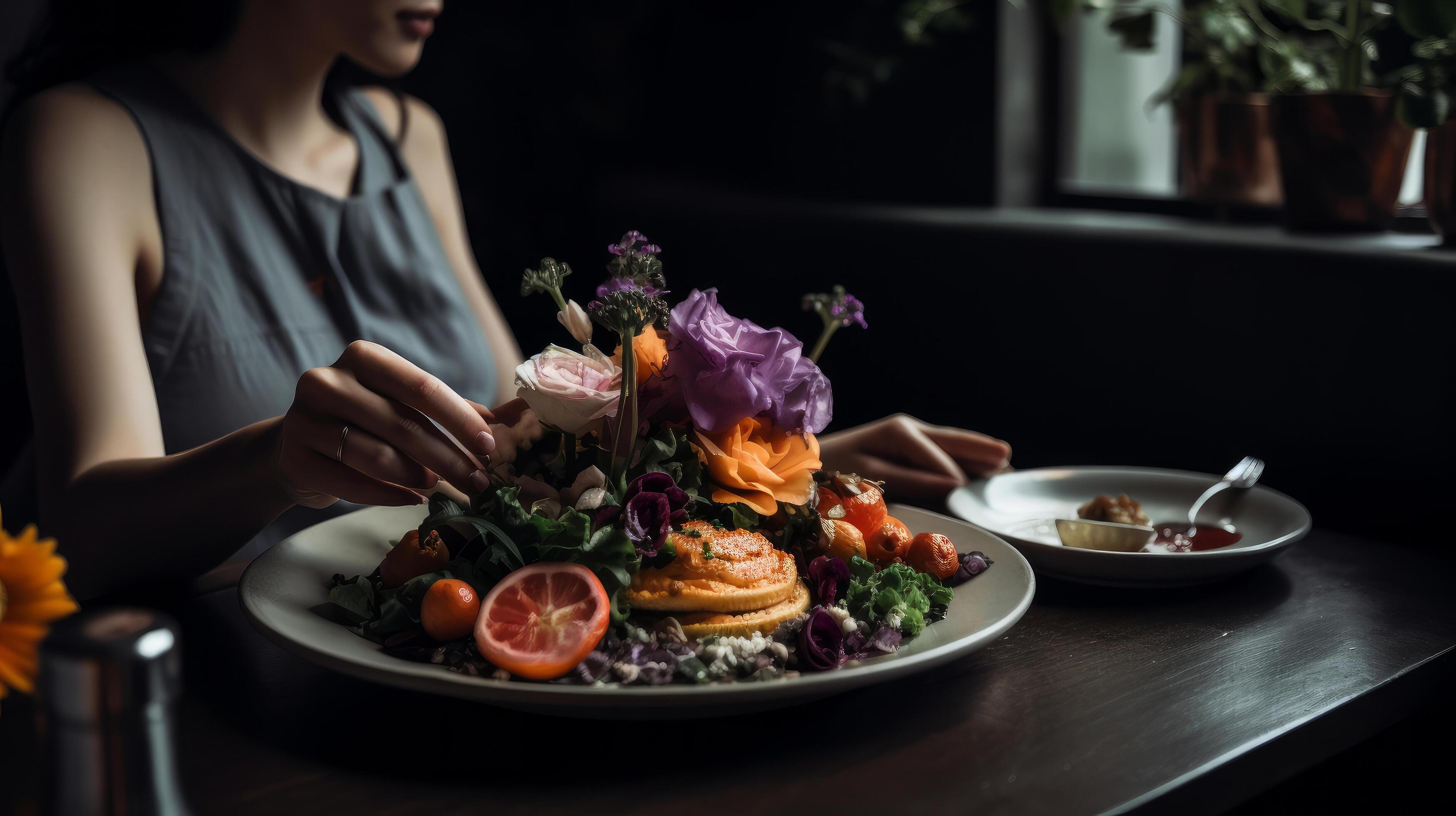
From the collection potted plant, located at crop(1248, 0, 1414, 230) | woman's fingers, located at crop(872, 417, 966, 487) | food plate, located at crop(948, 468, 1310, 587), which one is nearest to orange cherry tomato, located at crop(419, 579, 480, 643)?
food plate, located at crop(948, 468, 1310, 587)

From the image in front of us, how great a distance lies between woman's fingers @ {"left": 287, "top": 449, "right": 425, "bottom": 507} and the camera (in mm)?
859

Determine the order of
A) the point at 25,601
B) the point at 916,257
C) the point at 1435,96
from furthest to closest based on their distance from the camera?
the point at 916,257
the point at 1435,96
the point at 25,601

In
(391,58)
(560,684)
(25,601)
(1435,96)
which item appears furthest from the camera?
(391,58)

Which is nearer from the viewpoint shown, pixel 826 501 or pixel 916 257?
pixel 826 501

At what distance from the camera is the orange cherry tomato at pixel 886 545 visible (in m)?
0.94

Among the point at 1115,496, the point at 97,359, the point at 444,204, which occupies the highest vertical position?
the point at 444,204

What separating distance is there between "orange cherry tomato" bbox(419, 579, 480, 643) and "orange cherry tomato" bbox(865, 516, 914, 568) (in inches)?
Answer: 13.3

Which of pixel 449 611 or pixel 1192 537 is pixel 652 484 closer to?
pixel 449 611

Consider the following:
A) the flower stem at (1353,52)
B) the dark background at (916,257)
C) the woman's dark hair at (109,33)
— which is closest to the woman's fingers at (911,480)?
the dark background at (916,257)

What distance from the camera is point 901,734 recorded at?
0.73 meters

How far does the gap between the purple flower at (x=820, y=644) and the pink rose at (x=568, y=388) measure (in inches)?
8.4

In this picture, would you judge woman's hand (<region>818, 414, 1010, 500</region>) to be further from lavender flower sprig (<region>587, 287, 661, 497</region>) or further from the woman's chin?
the woman's chin

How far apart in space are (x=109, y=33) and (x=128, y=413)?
0.69m

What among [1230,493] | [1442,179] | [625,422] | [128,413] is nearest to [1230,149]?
[1442,179]
